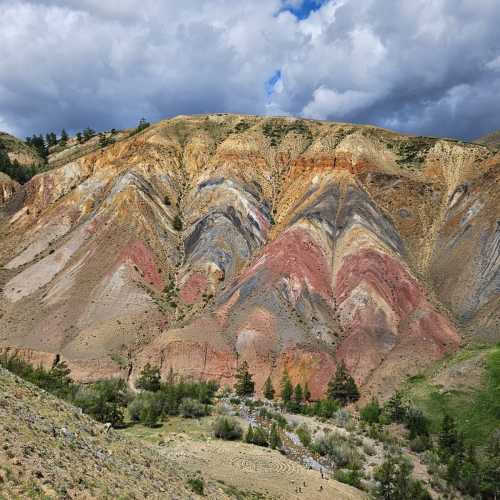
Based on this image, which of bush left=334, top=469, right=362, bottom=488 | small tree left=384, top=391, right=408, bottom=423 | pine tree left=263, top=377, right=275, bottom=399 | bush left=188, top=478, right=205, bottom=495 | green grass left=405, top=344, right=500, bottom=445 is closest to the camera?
bush left=188, top=478, right=205, bottom=495

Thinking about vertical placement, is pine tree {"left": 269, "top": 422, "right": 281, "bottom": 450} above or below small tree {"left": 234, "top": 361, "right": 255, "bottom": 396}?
below

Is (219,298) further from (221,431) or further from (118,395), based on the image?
(221,431)

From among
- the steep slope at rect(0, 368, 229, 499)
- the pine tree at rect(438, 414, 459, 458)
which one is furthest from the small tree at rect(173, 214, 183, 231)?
the steep slope at rect(0, 368, 229, 499)

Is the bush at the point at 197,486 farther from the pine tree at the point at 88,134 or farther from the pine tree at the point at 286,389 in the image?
the pine tree at the point at 88,134

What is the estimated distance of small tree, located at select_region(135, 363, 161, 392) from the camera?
45750 mm

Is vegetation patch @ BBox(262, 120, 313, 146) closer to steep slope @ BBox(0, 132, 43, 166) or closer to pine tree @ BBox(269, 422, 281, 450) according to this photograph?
A: steep slope @ BBox(0, 132, 43, 166)

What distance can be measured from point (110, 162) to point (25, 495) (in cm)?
8289

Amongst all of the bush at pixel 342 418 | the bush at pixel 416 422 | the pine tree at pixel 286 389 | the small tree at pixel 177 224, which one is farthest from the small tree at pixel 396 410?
the small tree at pixel 177 224

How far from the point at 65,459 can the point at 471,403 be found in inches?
1310

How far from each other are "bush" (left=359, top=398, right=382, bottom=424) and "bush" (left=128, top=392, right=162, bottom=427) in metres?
16.1

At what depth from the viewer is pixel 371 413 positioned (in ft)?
133

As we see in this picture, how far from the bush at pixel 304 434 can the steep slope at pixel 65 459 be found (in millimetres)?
14817

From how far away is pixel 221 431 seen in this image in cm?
3300

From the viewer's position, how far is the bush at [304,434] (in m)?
34.3
